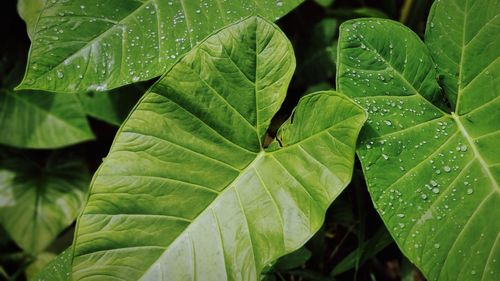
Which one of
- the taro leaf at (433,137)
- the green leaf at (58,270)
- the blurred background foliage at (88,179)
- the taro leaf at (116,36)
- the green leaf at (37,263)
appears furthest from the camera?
the green leaf at (37,263)

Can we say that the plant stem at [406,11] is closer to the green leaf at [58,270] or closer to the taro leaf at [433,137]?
the taro leaf at [433,137]

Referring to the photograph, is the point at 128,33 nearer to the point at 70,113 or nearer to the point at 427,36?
the point at 70,113

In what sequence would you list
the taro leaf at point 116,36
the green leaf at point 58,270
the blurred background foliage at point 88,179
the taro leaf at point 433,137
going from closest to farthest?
1. the taro leaf at point 433,137
2. the taro leaf at point 116,36
3. the green leaf at point 58,270
4. the blurred background foliage at point 88,179

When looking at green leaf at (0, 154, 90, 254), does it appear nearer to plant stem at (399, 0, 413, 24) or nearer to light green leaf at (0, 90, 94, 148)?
light green leaf at (0, 90, 94, 148)

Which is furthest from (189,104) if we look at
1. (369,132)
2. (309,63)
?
(309,63)

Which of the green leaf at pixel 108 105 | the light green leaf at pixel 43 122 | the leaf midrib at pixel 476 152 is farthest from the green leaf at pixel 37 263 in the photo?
the leaf midrib at pixel 476 152

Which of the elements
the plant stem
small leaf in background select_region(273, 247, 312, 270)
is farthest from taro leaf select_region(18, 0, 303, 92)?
the plant stem
